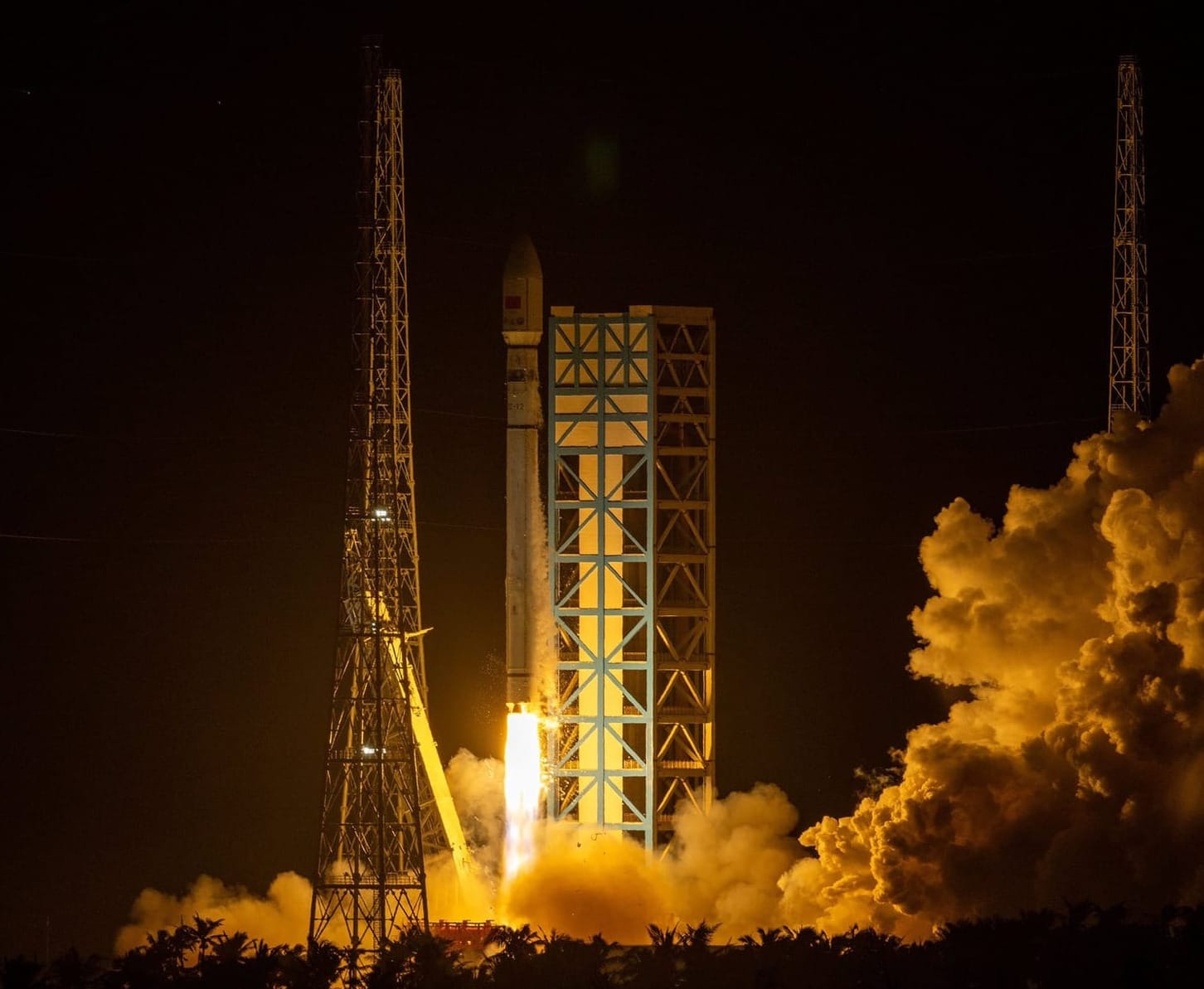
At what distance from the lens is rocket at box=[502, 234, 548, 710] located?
163 ft

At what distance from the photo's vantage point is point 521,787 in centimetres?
4956

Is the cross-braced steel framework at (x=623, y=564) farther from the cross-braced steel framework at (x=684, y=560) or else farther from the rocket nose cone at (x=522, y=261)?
the rocket nose cone at (x=522, y=261)

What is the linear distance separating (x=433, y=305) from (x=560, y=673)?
8888 millimetres

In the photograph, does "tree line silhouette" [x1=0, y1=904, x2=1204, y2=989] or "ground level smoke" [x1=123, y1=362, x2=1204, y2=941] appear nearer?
"tree line silhouette" [x1=0, y1=904, x2=1204, y2=989]

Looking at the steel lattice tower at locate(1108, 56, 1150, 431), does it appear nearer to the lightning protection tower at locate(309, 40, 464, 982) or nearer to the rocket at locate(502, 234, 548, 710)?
the rocket at locate(502, 234, 548, 710)

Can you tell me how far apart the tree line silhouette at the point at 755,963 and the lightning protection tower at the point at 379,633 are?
204 inches

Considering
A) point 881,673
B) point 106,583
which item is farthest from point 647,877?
point 106,583

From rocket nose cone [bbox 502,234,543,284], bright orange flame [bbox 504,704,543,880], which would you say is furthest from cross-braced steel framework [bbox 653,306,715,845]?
bright orange flame [bbox 504,704,543,880]

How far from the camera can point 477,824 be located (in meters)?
51.4

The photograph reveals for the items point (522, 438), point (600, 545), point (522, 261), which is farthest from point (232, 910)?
point (522, 261)

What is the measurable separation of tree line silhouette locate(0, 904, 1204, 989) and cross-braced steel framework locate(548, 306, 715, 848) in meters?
10.8

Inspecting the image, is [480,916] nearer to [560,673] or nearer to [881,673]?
[560,673]

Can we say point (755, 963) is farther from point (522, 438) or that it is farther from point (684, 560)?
point (522, 438)

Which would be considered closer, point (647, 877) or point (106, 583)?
point (647, 877)
